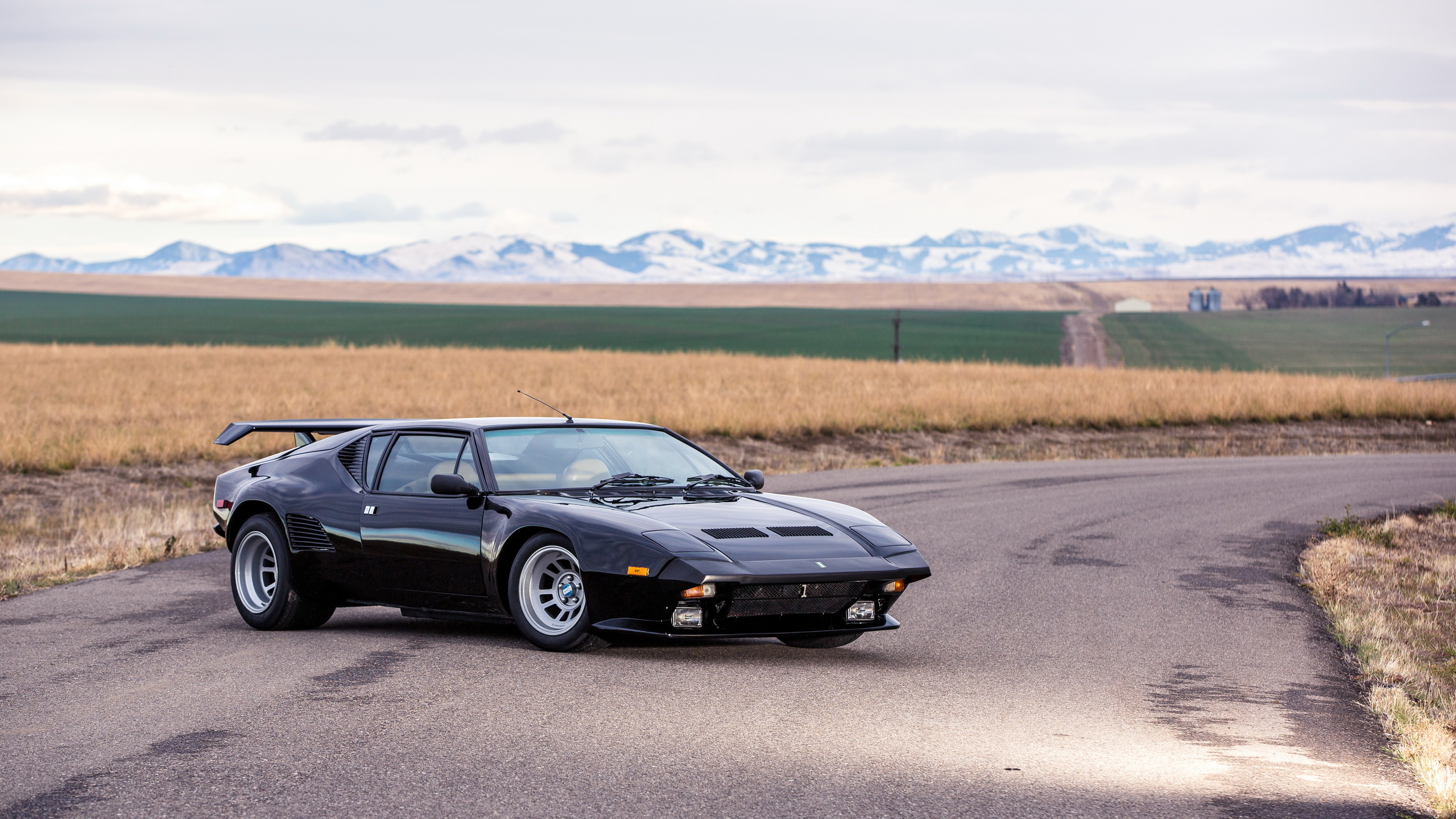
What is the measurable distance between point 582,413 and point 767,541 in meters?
21.5

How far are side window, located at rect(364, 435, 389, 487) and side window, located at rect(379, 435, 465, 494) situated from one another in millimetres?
55

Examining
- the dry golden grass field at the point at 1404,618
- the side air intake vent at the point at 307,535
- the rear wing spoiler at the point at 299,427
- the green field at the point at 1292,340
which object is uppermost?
the green field at the point at 1292,340

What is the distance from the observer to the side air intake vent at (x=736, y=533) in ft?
23.1

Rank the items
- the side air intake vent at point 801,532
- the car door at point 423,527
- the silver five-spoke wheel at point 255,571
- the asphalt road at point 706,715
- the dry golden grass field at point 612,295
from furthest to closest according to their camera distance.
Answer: the dry golden grass field at point 612,295
the silver five-spoke wheel at point 255,571
the car door at point 423,527
the side air intake vent at point 801,532
the asphalt road at point 706,715

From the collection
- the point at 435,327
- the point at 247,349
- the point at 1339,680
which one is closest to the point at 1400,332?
the point at 435,327

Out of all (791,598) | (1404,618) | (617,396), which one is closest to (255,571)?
(791,598)

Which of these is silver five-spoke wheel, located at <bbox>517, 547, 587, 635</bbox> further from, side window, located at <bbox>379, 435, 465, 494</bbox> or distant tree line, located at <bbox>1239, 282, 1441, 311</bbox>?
distant tree line, located at <bbox>1239, 282, 1441, 311</bbox>

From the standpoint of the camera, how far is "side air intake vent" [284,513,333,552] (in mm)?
8273

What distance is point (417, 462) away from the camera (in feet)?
26.8

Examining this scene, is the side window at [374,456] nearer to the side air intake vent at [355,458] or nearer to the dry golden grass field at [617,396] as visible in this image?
the side air intake vent at [355,458]

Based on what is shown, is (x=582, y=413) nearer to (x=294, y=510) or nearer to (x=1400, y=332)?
(x=294, y=510)

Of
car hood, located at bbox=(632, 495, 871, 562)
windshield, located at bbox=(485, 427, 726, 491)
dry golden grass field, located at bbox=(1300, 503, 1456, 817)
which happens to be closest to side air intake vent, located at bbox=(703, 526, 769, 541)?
car hood, located at bbox=(632, 495, 871, 562)

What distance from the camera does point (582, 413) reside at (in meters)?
28.3

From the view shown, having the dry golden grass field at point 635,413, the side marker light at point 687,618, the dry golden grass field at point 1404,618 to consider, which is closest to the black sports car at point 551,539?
the side marker light at point 687,618
